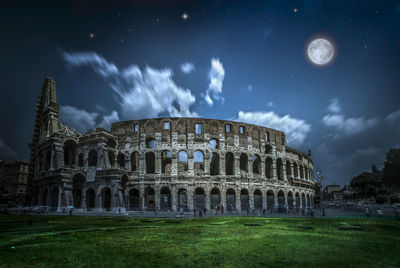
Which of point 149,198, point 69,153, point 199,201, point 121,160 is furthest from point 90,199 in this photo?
point 199,201

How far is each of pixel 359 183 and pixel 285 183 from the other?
5007 cm

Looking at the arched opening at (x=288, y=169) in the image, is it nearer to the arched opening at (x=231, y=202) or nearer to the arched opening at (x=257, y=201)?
the arched opening at (x=257, y=201)

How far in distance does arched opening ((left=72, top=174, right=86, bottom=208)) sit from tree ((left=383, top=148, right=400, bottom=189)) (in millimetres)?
54986

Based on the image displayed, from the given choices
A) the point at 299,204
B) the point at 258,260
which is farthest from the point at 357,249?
the point at 299,204

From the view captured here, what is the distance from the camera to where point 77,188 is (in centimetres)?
3688

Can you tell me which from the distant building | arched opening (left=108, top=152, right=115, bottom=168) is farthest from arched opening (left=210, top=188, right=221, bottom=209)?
the distant building

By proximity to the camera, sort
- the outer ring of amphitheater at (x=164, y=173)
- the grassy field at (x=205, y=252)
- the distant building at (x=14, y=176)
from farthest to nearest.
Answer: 1. the distant building at (x=14, y=176)
2. the outer ring of amphitheater at (x=164, y=173)
3. the grassy field at (x=205, y=252)

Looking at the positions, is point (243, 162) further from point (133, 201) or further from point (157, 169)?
point (133, 201)

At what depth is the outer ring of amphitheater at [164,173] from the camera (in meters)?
34.4

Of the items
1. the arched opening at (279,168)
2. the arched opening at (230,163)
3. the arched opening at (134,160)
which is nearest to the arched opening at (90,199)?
the arched opening at (134,160)

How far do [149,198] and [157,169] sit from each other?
18.6 ft

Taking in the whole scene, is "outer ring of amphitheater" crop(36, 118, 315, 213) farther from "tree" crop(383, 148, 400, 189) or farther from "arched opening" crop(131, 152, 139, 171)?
"tree" crop(383, 148, 400, 189)

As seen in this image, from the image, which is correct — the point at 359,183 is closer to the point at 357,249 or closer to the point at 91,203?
the point at 91,203

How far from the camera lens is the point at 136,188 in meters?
35.9
